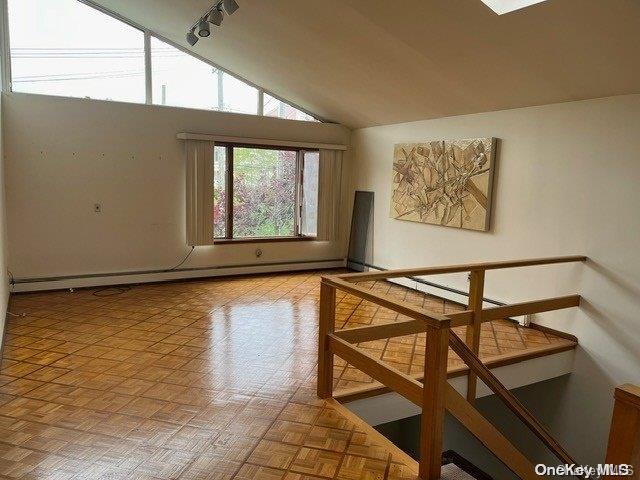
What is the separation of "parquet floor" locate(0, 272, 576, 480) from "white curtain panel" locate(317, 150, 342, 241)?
208cm

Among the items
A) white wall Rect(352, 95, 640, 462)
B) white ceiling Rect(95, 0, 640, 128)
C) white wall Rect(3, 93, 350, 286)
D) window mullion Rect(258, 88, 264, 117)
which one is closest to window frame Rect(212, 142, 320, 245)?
white wall Rect(3, 93, 350, 286)

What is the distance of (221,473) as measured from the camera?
6.97 feet

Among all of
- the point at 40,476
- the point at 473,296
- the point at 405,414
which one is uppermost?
the point at 473,296

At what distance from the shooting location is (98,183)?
537cm

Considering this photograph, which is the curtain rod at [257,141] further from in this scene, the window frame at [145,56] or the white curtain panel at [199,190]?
the window frame at [145,56]

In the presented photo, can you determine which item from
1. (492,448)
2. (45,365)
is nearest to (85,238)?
(45,365)

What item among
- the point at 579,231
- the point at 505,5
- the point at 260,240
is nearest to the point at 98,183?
the point at 260,240

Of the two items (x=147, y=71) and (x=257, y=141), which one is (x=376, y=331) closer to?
(x=257, y=141)

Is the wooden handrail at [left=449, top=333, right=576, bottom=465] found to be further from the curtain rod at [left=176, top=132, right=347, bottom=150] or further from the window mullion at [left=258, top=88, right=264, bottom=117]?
the window mullion at [left=258, top=88, right=264, bottom=117]

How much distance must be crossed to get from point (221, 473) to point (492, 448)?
55.3 inches

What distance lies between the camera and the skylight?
299 cm

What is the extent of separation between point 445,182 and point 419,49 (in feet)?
5.61

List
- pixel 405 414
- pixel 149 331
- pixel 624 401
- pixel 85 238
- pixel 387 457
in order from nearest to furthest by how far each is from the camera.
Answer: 1. pixel 624 401
2. pixel 387 457
3. pixel 405 414
4. pixel 149 331
5. pixel 85 238

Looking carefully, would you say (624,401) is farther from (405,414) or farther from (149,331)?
(149,331)
